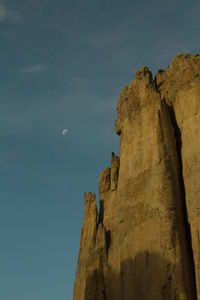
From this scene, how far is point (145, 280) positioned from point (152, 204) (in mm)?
4291

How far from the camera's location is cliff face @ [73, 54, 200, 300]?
887 inches

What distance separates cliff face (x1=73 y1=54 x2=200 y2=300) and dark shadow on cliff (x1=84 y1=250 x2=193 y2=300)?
48 millimetres

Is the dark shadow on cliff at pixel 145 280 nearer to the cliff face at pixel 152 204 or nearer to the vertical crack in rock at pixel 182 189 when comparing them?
the cliff face at pixel 152 204

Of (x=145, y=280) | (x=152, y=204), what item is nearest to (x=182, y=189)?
(x=152, y=204)

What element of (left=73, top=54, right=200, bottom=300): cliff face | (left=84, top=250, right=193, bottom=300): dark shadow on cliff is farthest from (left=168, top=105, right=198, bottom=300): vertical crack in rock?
(left=84, top=250, right=193, bottom=300): dark shadow on cliff

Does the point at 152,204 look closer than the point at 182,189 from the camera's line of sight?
Yes

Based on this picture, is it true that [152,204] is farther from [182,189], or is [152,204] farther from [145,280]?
[145,280]

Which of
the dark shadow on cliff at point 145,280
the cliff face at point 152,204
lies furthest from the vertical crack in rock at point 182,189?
the dark shadow on cliff at point 145,280

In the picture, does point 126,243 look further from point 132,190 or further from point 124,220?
point 132,190

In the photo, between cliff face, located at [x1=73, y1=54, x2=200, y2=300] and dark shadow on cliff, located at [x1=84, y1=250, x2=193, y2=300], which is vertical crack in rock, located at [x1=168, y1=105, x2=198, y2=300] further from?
dark shadow on cliff, located at [x1=84, y1=250, x2=193, y2=300]

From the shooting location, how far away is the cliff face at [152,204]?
22531 mm

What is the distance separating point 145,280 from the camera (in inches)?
903

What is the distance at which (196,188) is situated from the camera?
23438mm

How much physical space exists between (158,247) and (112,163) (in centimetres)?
1077
